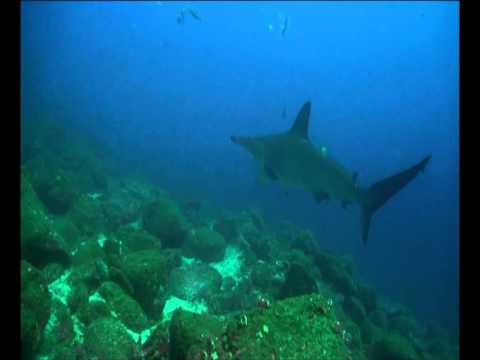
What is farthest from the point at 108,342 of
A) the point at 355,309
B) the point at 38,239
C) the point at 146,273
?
the point at 355,309

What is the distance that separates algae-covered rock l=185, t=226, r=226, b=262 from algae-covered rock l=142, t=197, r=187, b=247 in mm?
278

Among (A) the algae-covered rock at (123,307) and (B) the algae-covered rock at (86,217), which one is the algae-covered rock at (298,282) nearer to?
(A) the algae-covered rock at (123,307)

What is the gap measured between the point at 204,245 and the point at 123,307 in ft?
13.1

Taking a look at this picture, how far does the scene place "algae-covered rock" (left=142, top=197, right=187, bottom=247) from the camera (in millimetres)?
9086

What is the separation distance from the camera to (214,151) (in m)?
63.3

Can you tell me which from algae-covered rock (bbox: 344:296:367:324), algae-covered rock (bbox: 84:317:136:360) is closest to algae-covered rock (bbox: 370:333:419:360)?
algae-covered rock (bbox: 344:296:367:324)

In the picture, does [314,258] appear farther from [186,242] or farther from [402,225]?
[402,225]

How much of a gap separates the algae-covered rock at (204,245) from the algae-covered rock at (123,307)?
364cm

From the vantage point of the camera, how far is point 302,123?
35.1ft

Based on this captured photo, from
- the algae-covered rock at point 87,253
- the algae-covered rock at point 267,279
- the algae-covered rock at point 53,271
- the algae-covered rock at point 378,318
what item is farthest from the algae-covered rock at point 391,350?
A: the algae-covered rock at point 53,271

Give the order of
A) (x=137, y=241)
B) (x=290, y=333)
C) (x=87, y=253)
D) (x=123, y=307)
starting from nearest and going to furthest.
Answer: (x=290, y=333), (x=123, y=307), (x=87, y=253), (x=137, y=241)

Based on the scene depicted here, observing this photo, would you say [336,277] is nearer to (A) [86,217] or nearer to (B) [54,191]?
(A) [86,217]
